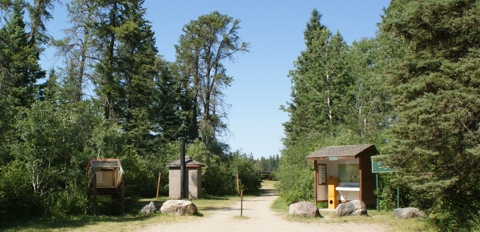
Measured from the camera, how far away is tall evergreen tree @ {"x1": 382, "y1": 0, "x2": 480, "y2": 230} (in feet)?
38.5

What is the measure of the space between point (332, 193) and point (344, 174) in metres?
1.21

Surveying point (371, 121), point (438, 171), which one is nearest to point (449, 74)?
point (438, 171)

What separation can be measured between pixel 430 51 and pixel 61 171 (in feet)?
44.4

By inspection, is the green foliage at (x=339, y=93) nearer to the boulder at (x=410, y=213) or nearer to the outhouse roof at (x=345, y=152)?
the outhouse roof at (x=345, y=152)

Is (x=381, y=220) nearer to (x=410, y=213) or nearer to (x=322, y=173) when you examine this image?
(x=410, y=213)

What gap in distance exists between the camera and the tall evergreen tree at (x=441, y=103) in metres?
11.8

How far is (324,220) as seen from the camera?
1598 centimetres

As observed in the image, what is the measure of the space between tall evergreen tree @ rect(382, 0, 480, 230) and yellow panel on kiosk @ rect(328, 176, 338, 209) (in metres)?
6.55

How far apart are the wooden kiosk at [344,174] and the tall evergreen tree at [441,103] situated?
5045mm

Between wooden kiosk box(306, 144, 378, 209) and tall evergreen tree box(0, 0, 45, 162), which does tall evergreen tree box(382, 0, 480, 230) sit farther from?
tall evergreen tree box(0, 0, 45, 162)

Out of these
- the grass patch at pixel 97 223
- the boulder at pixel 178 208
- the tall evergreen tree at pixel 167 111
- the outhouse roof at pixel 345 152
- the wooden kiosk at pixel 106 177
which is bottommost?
the grass patch at pixel 97 223

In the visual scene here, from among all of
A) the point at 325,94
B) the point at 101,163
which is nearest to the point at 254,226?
the point at 101,163

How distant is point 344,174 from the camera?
20.7 m

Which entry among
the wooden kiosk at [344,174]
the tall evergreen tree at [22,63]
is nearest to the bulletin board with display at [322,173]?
the wooden kiosk at [344,174]
